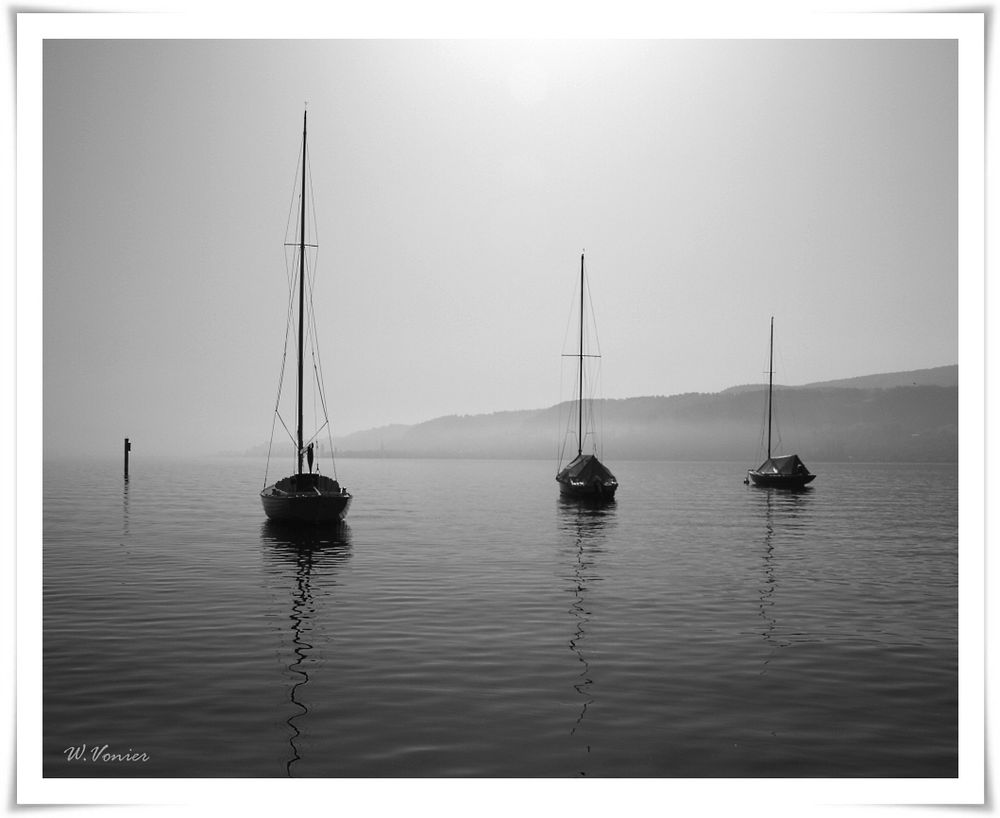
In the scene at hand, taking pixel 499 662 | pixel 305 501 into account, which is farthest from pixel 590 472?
pixel 499 662

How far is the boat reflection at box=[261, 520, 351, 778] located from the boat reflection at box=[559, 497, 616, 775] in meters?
3.06

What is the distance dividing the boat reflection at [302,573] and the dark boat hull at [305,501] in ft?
1.61

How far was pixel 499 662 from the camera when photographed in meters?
11.7

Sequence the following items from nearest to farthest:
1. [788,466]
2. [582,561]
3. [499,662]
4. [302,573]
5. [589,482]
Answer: [499,662] → [302,573] → [582,561] → [589,482] → [788,466]

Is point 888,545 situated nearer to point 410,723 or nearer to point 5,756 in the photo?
point 410,723

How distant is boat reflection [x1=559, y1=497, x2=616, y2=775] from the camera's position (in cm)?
1051

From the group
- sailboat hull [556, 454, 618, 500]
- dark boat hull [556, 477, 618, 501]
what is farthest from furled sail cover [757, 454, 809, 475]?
dark boat hull [556, 477, 618, 501]

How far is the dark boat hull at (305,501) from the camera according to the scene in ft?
101

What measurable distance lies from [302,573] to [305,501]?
10269 mm

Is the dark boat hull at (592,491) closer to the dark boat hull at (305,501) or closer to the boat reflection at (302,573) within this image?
the boat reflection at (302,573)

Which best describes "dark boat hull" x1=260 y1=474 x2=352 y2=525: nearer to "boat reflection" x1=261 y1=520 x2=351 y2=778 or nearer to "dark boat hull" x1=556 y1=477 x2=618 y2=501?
"boat reflection" x1=261 y1=520 x2=351 y2=778

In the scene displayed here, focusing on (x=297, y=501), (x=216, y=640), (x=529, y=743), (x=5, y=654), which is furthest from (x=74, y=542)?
(x=529, y=743)

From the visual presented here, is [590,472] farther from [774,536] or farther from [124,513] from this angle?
Answer: [124,513]
